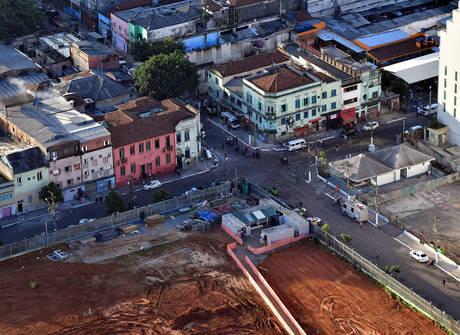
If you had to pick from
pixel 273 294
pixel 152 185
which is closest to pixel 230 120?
pixel 152 185

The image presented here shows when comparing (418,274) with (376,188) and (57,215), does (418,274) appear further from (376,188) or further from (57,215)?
(57,215)

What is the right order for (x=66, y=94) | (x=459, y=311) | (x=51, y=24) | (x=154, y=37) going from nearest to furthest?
(x=459, y=311)
(x=66, y=94)
(x=154, y=37)
(x=51, y=24)

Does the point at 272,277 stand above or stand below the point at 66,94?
below

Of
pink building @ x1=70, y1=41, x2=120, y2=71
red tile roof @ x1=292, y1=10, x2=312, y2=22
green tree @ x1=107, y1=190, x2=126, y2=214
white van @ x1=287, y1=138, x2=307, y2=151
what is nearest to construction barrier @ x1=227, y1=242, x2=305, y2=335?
green tree @ x1=107, y1=190, x2=126, y2=214

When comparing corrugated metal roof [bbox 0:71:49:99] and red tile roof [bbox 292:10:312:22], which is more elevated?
red tile roof [bbox 292:10:312:22]

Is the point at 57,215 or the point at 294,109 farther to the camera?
the point at 294,109

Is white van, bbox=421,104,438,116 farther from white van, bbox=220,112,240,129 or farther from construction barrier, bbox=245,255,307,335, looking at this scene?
construction barrier, bbox=245,255,307,335

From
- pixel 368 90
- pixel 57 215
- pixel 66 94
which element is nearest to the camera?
pixel 57 215

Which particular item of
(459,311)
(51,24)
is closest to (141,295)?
(459,311)
